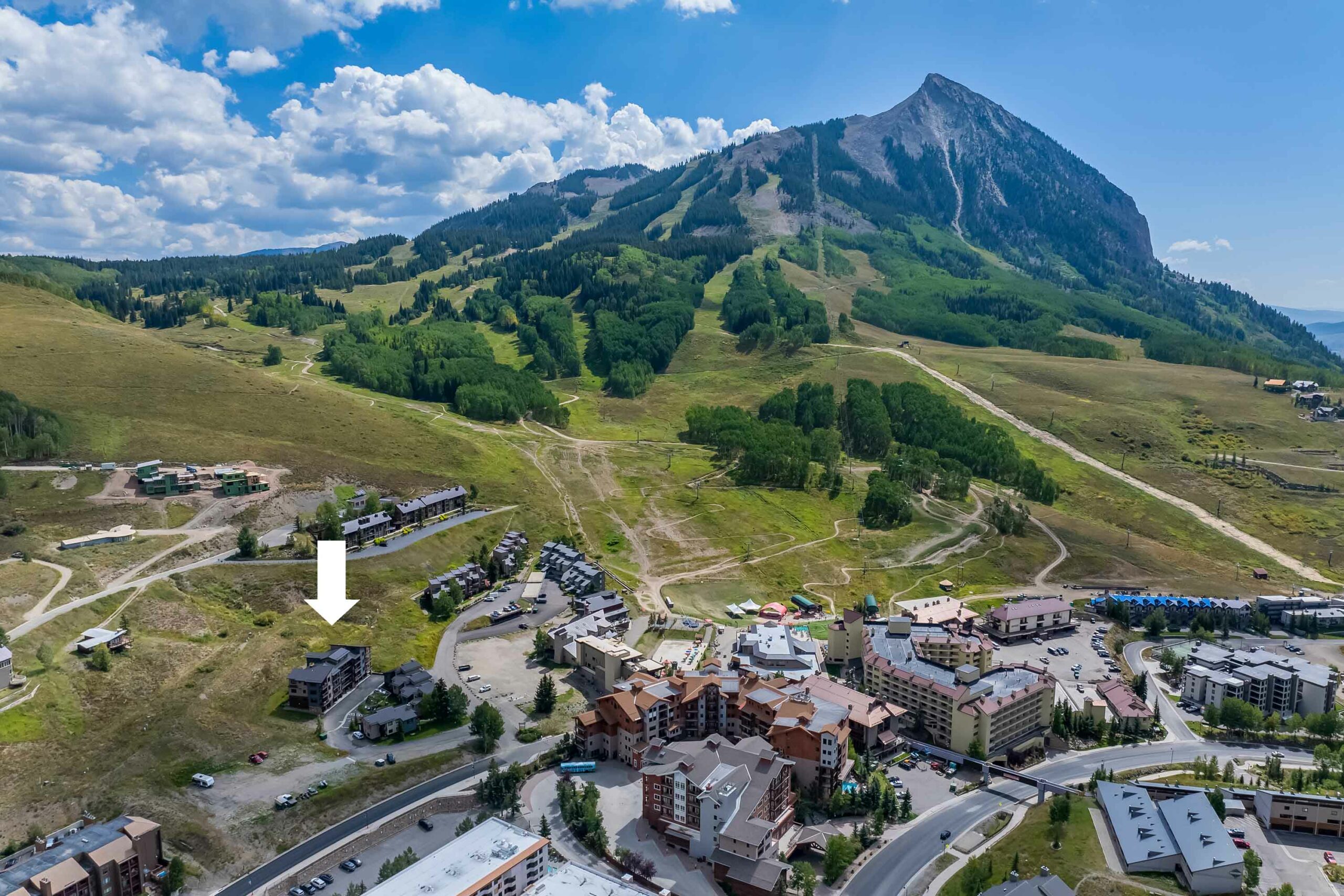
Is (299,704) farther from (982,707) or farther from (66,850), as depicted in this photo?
(982,707)

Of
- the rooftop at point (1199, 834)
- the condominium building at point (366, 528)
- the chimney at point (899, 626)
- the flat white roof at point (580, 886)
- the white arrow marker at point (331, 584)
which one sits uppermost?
the condominium building at point (366, 528)

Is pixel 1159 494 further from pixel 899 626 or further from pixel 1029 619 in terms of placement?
pixel 899 626

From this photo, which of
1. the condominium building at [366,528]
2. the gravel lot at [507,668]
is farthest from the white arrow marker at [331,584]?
the gravel lot at [507,668]

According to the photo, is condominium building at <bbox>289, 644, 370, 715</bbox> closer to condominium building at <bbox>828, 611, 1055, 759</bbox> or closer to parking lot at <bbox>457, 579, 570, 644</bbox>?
parking lot at <bbox>457, 579, 570, 644</bbox>

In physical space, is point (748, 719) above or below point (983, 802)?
above

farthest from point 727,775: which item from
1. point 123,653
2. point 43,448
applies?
point 43,448

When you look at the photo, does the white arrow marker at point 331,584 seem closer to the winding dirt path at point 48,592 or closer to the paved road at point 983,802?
the winding dirt path at point 48,592

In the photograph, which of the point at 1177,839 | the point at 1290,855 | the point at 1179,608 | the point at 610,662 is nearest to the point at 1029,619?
the point at 1179,608
